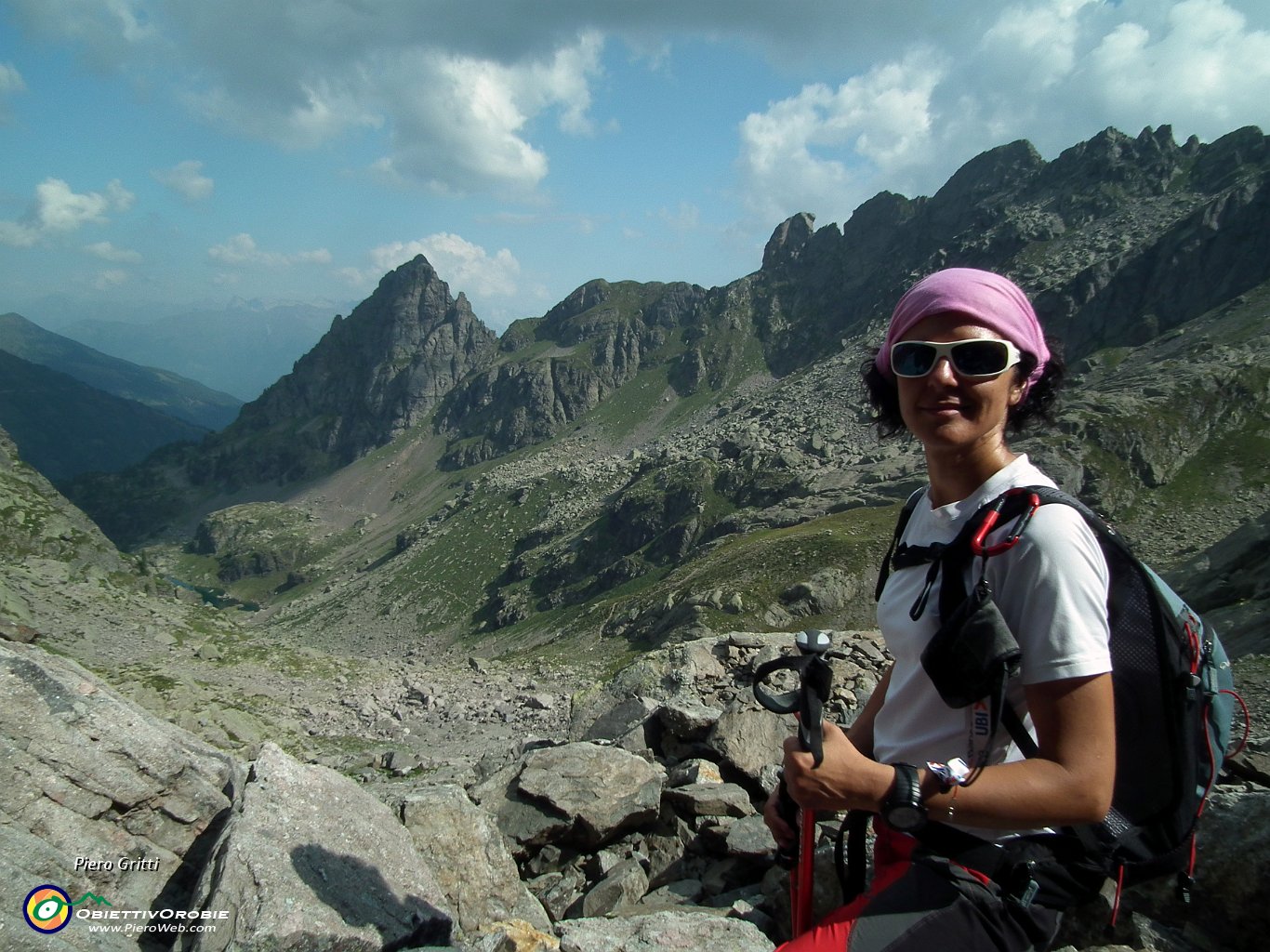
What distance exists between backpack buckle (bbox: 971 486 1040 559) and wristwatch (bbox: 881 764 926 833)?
1.07 m

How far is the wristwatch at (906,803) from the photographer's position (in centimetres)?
307

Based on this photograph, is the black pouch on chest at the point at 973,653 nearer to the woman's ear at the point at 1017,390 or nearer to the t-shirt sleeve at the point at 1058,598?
the t-shirt sleeve at the point at 1058,598

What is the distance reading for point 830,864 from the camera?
743cm

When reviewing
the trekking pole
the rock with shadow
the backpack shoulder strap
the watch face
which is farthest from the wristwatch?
the rock with shadow

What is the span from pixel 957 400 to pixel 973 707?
1.55 meters

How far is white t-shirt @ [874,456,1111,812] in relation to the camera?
9.32 feet

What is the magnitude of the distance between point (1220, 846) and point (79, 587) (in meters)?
61.0

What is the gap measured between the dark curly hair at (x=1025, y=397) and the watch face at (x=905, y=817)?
2.22 metres

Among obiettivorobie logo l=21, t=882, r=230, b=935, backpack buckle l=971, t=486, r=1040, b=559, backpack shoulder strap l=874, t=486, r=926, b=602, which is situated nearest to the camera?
backpack buckle l=971, t=486, r=1040, b=559

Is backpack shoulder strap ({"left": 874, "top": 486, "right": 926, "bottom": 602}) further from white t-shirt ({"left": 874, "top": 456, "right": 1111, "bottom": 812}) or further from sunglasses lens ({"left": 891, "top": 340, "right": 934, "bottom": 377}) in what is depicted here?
sunglasses lens ({"left": 891, "top": 340, "right": 934, "bottom": 377})

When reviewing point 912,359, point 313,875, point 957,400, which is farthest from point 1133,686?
point 313,875

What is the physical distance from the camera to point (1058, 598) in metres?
2.85

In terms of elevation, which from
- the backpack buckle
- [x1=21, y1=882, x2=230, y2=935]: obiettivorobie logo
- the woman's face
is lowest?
[x1=21, y1=882, x2=230, y2=935]: obiettivorobie logo

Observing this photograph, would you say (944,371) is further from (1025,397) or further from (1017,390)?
(1025,397)
